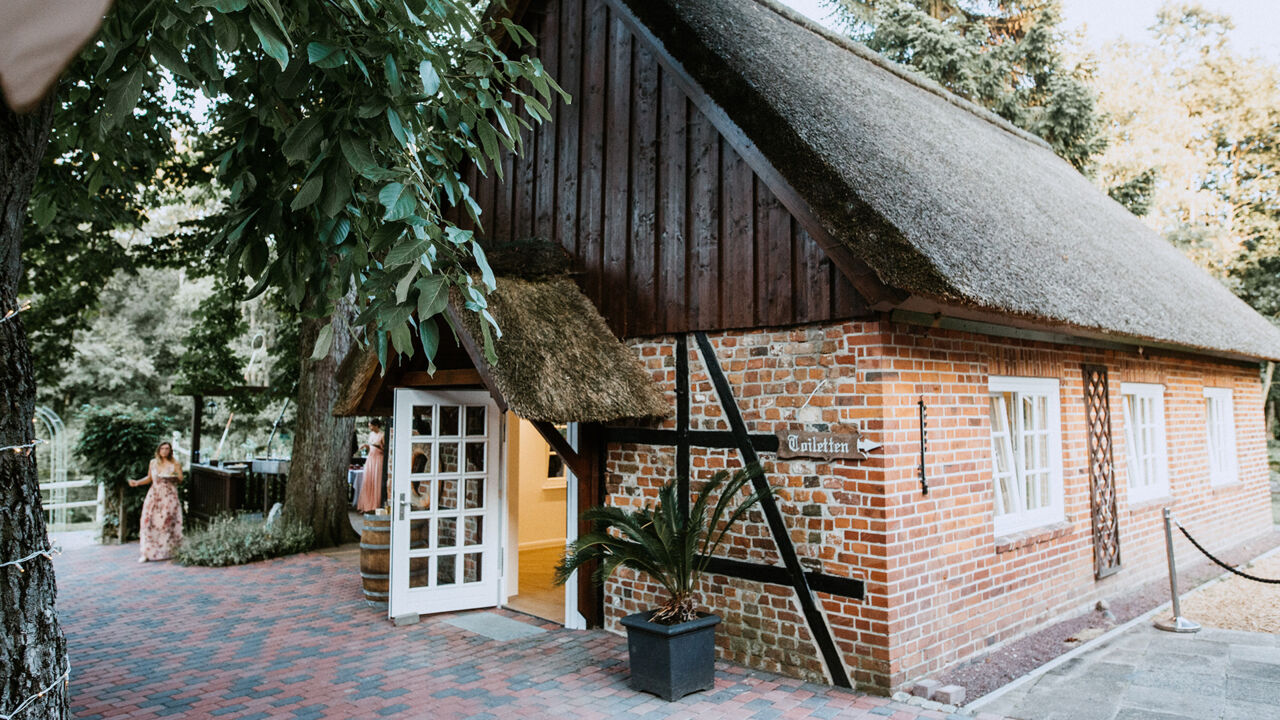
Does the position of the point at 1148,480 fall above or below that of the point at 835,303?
below

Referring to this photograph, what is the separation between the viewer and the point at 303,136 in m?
2.98

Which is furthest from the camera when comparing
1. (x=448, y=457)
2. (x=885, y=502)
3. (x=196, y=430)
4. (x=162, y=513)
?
(x=196, y=430)

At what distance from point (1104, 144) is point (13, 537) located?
17279mm

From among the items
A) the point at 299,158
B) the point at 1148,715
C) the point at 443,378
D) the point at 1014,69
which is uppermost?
the point at 1014,69

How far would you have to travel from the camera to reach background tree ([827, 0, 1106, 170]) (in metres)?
14.6

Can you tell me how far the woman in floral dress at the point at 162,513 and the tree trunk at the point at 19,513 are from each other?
791cm

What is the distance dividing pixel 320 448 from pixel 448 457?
466 cm

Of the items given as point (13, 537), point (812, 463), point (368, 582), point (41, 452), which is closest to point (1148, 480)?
point (812, 463)

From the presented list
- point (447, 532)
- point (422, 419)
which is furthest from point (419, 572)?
point (422, 419)

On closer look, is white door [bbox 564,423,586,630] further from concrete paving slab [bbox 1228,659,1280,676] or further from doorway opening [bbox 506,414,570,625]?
concrete paving slab [bbox 1228,659,1280,676]

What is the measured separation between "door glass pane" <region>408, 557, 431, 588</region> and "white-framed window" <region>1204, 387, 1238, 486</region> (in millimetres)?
9753

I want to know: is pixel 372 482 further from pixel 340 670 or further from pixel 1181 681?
pixel 1181 681

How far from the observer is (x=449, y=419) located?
7.13 meters

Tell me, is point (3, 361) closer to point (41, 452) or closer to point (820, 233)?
point (820, 233)
